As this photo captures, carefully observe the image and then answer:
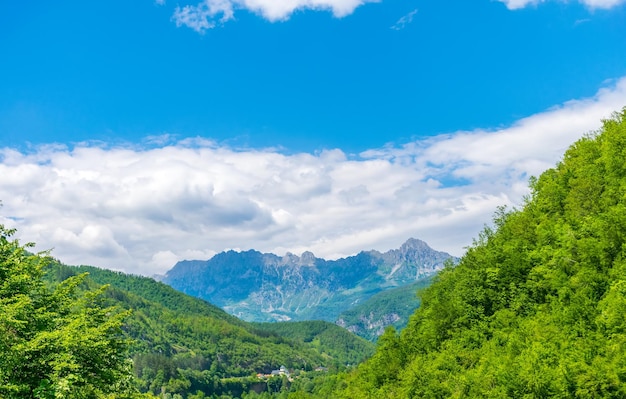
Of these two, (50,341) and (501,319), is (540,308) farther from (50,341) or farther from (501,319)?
(50,341)

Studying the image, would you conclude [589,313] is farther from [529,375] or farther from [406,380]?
[406,380]

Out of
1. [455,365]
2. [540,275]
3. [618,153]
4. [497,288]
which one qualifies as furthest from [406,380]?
[618,153]

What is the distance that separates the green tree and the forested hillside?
24.3 meters

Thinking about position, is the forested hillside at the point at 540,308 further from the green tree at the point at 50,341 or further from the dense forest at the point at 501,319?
the green tree at the point at 50,341

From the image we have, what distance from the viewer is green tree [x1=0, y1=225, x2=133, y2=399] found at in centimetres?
2308

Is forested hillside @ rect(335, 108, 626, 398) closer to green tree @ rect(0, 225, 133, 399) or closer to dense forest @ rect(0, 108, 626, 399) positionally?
dense forest @ rect(0, 108, 626, 399)

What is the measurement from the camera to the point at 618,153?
51156mm

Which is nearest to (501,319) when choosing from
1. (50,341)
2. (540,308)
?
(540,308)

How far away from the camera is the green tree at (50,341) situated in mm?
23078

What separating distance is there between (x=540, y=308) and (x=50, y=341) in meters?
38.7

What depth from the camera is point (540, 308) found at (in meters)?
43.8

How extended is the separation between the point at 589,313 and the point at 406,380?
2476 cm

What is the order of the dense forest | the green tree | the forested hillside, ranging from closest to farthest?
the green tree, the dense forest, the forested hillside

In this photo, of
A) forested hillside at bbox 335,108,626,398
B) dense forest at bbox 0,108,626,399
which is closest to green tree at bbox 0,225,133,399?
dense forest at bbox 0,108,626,399
